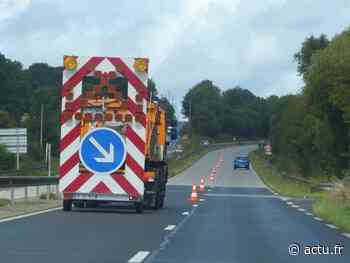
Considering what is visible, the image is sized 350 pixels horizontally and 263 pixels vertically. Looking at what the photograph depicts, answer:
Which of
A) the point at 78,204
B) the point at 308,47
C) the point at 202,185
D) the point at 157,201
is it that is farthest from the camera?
the point at 308,47

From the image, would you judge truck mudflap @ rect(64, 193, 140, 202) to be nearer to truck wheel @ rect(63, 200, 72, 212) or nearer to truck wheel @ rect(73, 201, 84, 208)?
truck wheel @ rect(63, 200, 72, 212)

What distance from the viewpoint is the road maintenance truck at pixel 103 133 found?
25.1 metres

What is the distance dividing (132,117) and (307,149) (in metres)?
64.6

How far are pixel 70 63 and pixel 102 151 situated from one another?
2.33 metres

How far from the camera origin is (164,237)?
17969mm

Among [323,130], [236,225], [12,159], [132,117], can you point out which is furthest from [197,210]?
[323,130]

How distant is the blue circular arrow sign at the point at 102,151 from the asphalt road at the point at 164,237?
1162mm

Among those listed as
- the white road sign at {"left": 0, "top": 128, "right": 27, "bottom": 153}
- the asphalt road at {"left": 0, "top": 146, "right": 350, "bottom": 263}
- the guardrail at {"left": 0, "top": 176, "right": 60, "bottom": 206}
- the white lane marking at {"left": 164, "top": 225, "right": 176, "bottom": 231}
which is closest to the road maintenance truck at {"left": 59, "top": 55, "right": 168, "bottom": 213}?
the asphalt road at {"left": 0, "top": 146, "right": 350, "bottom": 263}

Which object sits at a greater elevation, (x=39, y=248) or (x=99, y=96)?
(x=99, y=96)

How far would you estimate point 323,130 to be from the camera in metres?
75.6

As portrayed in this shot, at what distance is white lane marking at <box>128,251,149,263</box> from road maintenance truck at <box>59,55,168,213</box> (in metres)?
10.1

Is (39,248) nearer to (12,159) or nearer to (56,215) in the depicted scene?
(56,215)

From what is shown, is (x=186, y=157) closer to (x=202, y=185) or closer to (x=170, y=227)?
(x=202, y=185)

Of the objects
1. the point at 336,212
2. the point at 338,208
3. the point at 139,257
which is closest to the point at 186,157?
the point at 338,208
